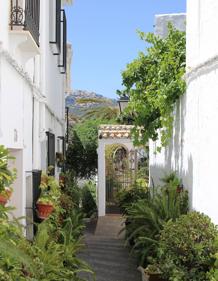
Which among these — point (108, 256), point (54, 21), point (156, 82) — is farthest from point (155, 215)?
point (54, 21)

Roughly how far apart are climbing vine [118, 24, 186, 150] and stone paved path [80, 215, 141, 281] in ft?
8.41

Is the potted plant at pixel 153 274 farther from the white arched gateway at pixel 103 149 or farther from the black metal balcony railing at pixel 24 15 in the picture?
the white arched gateway at pixel 103 149

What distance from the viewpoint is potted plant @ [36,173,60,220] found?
8.57 m

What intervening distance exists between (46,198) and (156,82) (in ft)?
12.5

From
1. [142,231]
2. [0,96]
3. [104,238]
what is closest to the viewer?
[0,96]

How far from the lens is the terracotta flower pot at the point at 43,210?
8.55 m

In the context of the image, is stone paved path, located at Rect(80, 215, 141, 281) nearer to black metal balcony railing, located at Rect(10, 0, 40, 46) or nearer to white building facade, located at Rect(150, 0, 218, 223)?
white building facade, located at Rect(150, 0, 218, 223)

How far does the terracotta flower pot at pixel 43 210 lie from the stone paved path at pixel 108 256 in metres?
1.36

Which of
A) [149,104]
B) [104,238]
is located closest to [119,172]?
[104,238]

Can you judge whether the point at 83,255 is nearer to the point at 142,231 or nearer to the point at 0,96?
the point at 142,231

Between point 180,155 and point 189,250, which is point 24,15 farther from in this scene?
Answer: point 180,155

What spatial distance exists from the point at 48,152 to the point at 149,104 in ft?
8.02

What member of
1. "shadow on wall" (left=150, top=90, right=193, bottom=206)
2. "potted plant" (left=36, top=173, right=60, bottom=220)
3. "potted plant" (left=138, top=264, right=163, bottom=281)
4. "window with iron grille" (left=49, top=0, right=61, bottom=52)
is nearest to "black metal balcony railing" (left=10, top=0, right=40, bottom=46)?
"potted plant" (left=36, top=173, right=60, bottom=220)

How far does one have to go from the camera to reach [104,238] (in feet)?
46.3
